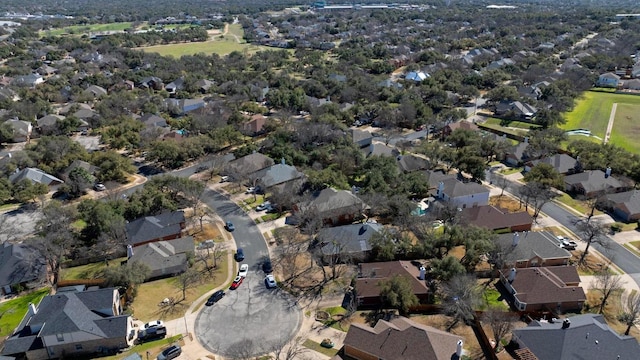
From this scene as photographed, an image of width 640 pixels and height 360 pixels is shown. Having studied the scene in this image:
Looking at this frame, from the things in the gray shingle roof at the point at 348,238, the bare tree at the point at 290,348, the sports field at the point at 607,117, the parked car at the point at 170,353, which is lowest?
the bare tree at the point at 290,348

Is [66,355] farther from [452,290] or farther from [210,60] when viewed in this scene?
[210,60]

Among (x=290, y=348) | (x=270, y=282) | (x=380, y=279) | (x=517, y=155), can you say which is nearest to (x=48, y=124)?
(x=270, y=282)

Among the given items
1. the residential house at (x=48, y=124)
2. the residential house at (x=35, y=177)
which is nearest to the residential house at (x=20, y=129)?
the residential house at (x=48, y=124)

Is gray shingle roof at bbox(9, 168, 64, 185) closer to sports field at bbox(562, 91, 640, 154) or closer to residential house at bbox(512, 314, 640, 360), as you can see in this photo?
residential house at bbox(512, 314, 640, 360)

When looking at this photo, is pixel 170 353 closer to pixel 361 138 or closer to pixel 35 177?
pixel 35 177

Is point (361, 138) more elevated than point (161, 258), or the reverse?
point (361, 138)

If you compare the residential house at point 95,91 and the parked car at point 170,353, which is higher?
the residential house at point 95,91

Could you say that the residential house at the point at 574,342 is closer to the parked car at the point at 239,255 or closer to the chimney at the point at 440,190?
the chimney at the point at 440,190
